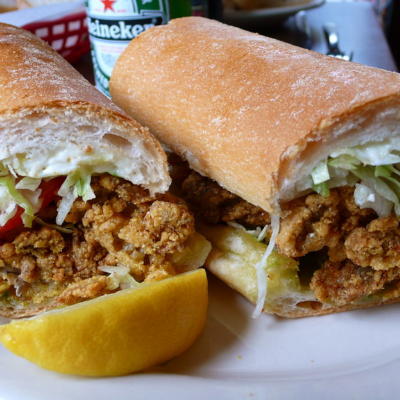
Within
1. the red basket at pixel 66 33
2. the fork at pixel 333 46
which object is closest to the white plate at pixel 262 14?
the fork at pixel 333 46

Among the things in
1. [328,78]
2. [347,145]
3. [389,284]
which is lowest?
[389,284]

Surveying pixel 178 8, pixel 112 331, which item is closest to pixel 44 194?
pixel 112 331

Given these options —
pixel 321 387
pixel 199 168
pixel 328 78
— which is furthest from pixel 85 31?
pixel 321 387

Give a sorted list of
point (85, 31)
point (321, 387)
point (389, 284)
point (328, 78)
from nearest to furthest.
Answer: point (321, 387) < point (328, 78) < point (389, 284) < point (85, 31)

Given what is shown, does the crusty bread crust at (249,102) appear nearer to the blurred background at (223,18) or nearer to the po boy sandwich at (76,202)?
the po boy sandwich at (76,202)

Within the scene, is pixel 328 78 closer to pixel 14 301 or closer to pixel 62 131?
pixel 62 131

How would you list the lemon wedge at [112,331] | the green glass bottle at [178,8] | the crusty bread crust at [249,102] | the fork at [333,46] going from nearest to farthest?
the lemon wedge at [112,331] < the crusty bread crust at [249,102] < the green glass bottle at [178,8] < the fork at [333,46]
